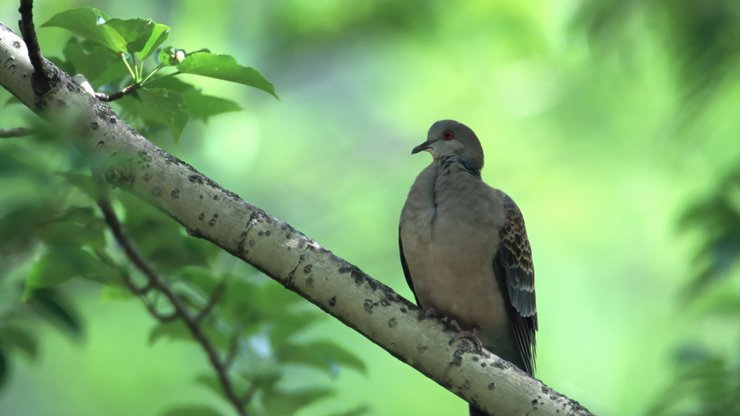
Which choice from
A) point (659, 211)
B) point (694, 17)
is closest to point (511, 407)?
point (694, 17)

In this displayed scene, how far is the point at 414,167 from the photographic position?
9.84m

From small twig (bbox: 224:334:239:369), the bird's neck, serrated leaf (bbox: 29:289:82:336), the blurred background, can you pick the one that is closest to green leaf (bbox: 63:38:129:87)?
serrated leaf (bbox: 29:289:82:336)

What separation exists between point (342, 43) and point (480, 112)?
5.01 ft

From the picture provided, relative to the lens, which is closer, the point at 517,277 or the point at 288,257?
the point at 288,257

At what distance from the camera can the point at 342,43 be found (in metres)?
9.96

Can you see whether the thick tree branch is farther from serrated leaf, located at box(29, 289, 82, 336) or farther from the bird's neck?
the bird's neck

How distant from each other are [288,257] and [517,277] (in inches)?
55.0

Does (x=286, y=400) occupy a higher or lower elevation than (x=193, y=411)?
higher

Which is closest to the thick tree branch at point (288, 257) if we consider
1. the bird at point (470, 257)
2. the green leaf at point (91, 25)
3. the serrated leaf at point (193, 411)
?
the green leaf at point (91, 25)

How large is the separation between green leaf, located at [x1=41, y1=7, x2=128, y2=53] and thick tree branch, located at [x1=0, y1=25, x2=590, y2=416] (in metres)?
0.11

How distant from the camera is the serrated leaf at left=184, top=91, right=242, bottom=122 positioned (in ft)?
8.59

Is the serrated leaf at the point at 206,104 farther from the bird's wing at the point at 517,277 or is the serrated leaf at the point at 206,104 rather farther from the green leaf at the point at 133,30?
the bird's wing at the point at 517,277

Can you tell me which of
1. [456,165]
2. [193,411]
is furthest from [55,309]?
[456,165]

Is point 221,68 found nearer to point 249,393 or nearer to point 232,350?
point 232,350
